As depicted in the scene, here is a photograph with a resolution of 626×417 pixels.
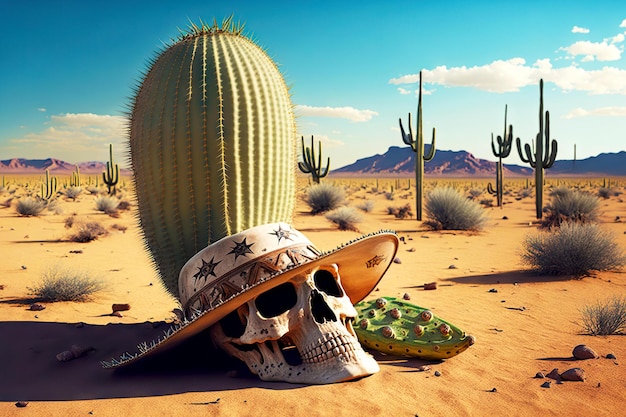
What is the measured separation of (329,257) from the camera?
4.25 m

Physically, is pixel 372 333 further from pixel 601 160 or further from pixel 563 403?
pixel 601 160

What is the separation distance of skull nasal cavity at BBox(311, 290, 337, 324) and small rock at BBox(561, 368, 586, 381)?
6.35 ft

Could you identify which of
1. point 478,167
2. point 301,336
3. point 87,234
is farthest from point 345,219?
point 478,167

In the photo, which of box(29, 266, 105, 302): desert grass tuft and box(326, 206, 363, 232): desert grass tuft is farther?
box(326, 206, 363, 232): desert grass tuft

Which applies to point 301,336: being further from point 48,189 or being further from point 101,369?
point 48,189

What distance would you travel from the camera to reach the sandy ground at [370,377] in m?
3.80

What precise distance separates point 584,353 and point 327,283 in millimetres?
2457

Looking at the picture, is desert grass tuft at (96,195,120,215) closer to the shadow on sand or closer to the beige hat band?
the shadow on sand

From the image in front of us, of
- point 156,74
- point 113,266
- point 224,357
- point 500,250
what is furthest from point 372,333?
point 500,250

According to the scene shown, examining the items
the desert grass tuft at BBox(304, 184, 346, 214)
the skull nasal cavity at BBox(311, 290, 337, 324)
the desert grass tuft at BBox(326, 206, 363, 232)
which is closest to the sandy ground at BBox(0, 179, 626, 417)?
the skull nasal cavity at BBox(311, 290, 337, 324)

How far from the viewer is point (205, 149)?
5.05 m

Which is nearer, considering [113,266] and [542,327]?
[542,327]

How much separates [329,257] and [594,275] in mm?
7131

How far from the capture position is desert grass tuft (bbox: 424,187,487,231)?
17.6 m
